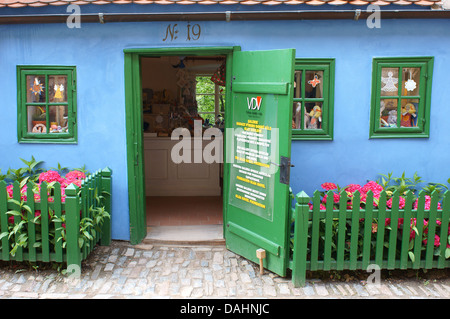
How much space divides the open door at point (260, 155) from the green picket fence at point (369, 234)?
0.82 ft

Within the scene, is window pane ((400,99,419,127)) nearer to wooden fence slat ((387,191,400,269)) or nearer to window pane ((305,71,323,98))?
window pane ((305,71,323,98))

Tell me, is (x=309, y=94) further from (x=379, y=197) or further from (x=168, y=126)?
(x=168, y=126)

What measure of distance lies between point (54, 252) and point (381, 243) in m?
3.78

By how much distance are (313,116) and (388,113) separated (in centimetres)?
102

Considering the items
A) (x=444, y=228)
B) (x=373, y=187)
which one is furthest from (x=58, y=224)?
(x=444, y=228)

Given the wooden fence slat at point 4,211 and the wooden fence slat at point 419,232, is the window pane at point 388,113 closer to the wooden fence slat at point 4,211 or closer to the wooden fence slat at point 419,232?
the wooden fence slat at point 419,232

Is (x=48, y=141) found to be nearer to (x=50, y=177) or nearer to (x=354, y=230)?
(x=50, y=177)

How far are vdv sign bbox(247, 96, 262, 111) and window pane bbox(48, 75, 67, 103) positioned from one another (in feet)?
8.27

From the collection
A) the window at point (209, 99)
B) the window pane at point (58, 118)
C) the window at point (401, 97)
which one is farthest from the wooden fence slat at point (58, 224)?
the window at point (209, 99)

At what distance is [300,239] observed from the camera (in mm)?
5074

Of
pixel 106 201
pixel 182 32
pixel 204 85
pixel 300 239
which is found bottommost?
pixel 300 239

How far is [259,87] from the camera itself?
5.37 m

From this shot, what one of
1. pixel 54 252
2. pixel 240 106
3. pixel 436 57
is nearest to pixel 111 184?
pixel 54 252
